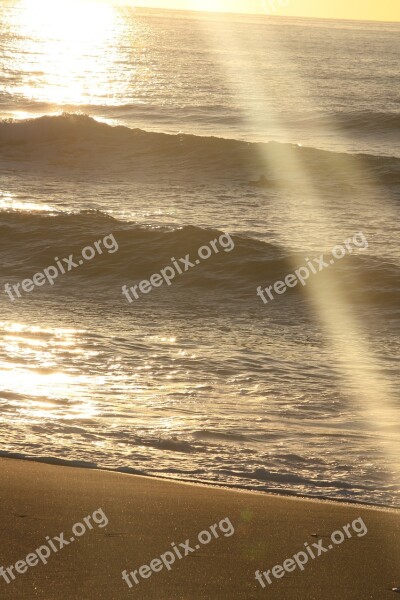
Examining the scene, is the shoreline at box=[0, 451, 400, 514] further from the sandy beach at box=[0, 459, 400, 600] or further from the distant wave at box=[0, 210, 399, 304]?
the distant wave at box=[0, 210, 399, 304]

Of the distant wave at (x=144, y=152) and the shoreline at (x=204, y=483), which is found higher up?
the distant wave at (x=144, y=152)

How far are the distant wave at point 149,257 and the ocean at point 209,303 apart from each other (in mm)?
40

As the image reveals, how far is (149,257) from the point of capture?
14328 mm

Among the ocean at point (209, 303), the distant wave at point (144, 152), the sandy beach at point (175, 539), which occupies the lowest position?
the sandy beach at point (175, 539)

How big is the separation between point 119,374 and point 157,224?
8491 mm

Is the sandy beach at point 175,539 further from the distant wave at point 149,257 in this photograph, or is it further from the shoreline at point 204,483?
the distant wave at point 149,257

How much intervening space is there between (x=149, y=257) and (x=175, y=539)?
10.1m

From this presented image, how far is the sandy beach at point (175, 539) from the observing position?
3.84m

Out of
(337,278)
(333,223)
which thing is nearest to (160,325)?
(337,278)

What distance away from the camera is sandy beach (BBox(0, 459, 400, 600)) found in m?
3.84

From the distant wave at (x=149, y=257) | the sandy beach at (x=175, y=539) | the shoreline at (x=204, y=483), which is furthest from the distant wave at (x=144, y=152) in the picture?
the sandy beach at (x=175, y=539)

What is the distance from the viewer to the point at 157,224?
16266mm

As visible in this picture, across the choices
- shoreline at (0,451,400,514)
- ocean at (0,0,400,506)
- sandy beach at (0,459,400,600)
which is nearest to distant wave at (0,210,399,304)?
ocean at (0,0,400,506)

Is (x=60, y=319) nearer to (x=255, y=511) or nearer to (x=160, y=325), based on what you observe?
(x=160, y=325)
